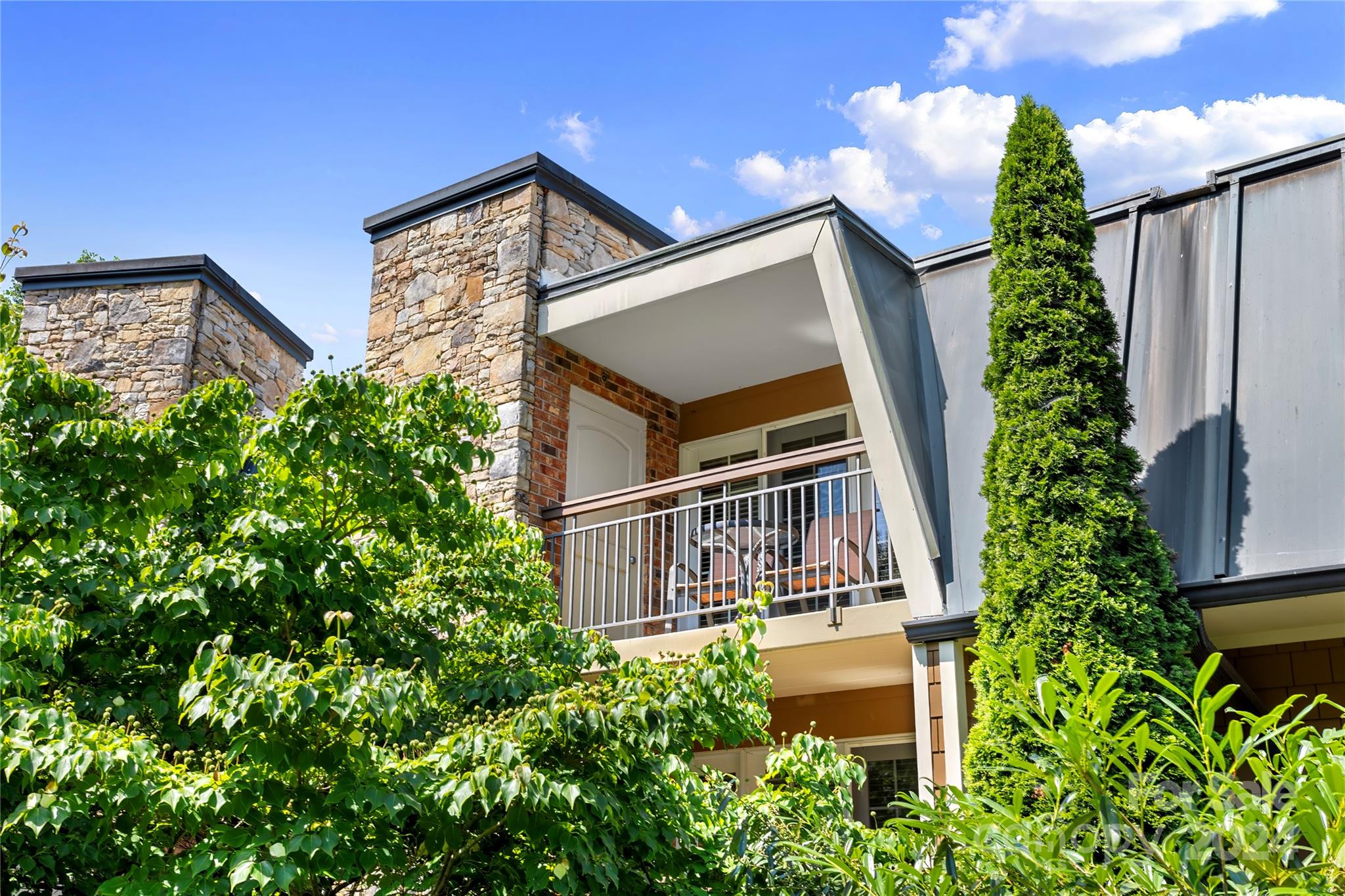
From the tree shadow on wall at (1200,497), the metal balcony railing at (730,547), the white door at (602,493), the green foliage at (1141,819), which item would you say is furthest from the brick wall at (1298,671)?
the green foliage at (1141,819)

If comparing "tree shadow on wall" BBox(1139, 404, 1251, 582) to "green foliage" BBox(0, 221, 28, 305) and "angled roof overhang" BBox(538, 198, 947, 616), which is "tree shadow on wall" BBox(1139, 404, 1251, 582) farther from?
"green foliage" BBox(0, 221, 28, 305)

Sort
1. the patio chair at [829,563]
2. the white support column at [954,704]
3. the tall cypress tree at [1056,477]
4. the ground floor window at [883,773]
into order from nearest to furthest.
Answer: the tall cypress tree at [1056,477] → the white support column at [954,704] → the patio chair at [829,563] → the ground floor window at [883,773]

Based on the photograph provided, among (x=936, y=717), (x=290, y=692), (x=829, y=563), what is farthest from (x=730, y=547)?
(x=290, y=692)

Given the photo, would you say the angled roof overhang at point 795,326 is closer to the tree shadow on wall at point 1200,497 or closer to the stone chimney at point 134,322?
the tree shadow on wall at point 1200,497

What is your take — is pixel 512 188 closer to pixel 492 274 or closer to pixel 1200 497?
pixel 492 274

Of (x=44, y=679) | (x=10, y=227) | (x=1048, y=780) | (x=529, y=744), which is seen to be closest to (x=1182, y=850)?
(x=1048, y=780)

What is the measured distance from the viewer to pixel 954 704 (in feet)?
21.9

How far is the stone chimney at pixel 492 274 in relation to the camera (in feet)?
30.1

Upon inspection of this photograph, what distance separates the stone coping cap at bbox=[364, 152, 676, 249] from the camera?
964 cm

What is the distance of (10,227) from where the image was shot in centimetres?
392

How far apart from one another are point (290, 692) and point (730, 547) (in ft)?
17.9

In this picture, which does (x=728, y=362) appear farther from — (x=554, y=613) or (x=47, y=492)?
(x=47, y=492)

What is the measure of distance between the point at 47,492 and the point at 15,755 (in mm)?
970

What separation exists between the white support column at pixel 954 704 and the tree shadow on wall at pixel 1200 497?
1307 mm
